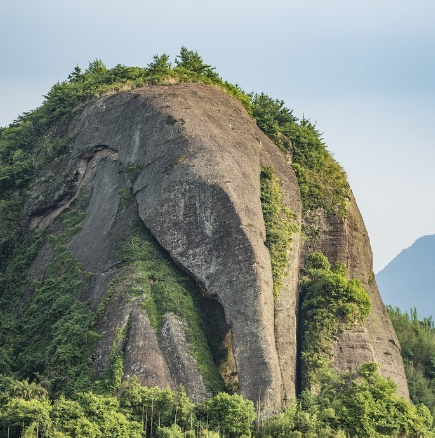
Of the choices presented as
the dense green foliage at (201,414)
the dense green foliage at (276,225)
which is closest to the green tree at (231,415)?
the dense green foliage at (201,414)

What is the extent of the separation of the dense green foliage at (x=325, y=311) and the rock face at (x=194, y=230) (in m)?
0.59

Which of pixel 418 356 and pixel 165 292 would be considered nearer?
pixel 165 292

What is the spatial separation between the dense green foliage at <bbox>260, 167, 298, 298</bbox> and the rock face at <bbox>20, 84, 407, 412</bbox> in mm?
498

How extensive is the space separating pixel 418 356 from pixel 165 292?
19996 mm

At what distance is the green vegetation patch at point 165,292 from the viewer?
1769 inches

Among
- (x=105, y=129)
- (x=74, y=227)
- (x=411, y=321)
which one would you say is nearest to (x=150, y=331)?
(x=74, y=227)

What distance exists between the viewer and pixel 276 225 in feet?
166

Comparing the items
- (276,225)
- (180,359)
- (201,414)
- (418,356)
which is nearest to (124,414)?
(201,414)

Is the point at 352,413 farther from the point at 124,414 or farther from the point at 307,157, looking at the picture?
the point at 307,157

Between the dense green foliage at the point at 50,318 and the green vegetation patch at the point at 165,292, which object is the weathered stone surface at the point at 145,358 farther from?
the dense green foliage at the point at 50,318

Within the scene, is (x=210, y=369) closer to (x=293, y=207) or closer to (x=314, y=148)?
(x=293, y=207)

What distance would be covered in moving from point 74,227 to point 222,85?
37.2 feet

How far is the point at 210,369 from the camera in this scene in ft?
147

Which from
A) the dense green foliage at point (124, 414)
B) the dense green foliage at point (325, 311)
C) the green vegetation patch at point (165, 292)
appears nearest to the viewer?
the dense green foliage at point (124, 414)
